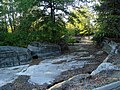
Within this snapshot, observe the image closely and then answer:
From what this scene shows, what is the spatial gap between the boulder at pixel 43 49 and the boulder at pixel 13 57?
795 millimetres

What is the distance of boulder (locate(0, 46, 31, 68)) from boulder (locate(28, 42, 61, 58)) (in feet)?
2.61

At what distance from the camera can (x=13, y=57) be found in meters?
11.9

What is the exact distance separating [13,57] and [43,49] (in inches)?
77.7

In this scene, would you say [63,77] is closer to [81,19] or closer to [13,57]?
[13,57]

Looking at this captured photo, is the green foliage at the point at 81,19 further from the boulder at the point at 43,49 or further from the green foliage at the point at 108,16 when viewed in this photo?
the boulder at the point at 43,49

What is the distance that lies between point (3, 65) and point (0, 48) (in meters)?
0.98

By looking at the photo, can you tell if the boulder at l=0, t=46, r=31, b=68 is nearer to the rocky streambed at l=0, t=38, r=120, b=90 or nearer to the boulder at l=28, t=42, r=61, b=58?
the boulder at l=28, t=42, r=61, b=58

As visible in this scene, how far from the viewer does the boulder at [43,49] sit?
43.3 feet

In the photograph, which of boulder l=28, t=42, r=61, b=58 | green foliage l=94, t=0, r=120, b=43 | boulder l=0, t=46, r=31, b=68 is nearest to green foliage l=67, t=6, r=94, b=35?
green foliage l=94, t=0, r=120, b=43

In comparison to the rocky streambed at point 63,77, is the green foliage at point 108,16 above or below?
above

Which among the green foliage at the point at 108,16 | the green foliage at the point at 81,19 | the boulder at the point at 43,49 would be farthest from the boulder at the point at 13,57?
the green foliage at the point at 108,16

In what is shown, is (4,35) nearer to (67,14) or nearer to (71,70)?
(67,14)

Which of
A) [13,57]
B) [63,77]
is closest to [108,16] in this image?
[13,57]

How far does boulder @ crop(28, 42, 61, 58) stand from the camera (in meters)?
13.2
